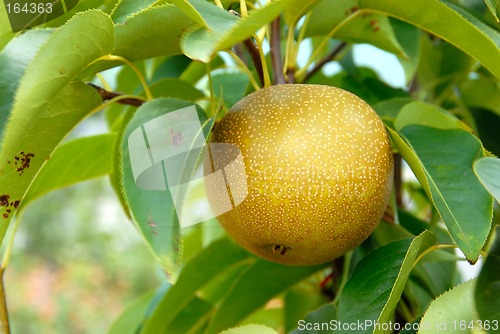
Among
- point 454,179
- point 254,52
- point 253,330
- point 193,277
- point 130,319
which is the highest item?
point 254,52

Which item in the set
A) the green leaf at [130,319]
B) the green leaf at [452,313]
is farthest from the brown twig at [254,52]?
the green leaf at [130,319]

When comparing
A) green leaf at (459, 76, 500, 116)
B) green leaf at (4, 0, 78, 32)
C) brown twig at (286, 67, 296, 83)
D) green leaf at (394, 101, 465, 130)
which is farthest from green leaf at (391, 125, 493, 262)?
green leaf at (459, 76, 500, 116)

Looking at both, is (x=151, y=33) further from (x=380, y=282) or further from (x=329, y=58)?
(x=329, y=58)

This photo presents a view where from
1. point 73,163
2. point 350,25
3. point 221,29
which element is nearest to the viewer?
point 221,29

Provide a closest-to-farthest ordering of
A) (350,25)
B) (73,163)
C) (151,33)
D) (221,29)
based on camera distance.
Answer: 1. (221,29)
2. (151,33)
3. (350,25)
4. (73,163)

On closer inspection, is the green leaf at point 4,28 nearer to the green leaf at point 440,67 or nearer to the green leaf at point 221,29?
the green leaf at point 221,29

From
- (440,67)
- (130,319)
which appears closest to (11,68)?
(130,319)
